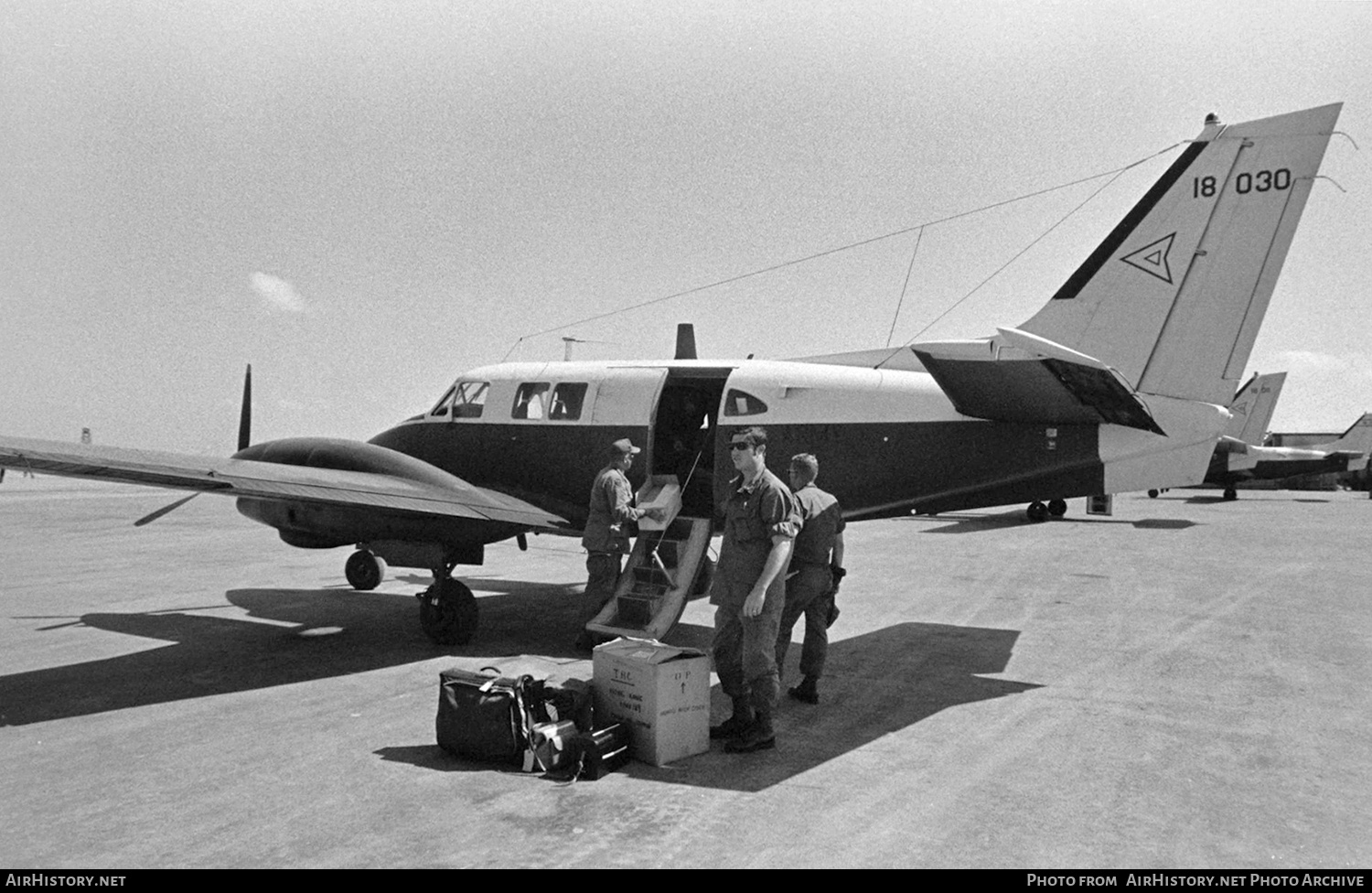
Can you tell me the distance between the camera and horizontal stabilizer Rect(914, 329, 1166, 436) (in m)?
9.20

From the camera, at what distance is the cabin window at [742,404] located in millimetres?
11430

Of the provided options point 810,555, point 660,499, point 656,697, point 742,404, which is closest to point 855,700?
point 810,555

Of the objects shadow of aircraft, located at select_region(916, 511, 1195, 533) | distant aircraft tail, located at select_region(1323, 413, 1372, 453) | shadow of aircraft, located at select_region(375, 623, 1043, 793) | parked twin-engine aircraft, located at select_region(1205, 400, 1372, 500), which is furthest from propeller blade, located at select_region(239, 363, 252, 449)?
distant aircraft tail, located at select_region(1323, 413, 1372, 453)

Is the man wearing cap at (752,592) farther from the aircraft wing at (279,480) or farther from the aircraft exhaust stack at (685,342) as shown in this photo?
the aircraft exhaust stack at (685,342)

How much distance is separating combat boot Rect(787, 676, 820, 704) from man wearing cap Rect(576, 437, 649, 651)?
2872mm

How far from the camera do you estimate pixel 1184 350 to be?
32.8 feet

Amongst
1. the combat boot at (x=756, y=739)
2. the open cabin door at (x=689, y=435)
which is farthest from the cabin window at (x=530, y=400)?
the combat boot at (x=756, y=739)

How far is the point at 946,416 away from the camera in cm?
1076

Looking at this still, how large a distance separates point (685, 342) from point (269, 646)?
26.3 ft

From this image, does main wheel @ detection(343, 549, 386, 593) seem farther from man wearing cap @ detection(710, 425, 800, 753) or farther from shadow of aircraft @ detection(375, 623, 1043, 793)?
man wearing cap @ detection(710, 425, 800, 753)

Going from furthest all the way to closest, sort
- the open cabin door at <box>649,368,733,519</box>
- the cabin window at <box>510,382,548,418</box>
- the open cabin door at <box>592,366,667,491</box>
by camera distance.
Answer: the cabin window at <box>510,382,548,418</box> → the open cabin door at <box>649,368,733,519</box> → the open cabin door at <box>592,366,667,491</box>

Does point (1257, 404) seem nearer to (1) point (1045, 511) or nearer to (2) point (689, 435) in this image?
(1) point (1045, 511)
